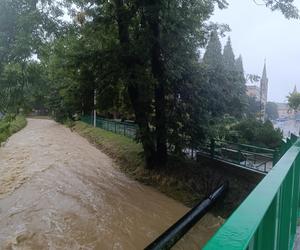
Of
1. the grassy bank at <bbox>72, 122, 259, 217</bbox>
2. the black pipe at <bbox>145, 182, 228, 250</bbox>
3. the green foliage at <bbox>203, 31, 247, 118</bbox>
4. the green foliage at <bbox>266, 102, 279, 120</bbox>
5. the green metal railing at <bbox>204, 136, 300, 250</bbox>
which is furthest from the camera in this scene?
the green foliage at <bbox>266, 102, 279, 120</bbox>

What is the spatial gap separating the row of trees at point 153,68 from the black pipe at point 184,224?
2.42 meters

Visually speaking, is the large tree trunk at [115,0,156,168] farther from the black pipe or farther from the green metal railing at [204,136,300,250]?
the green metal railing at [204,136,300,250]

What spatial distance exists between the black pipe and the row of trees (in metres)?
2.42

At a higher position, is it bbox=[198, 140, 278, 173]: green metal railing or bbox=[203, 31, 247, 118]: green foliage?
bbox=[203, 31, 247, 118]: green foliage

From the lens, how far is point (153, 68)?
12.0 metres

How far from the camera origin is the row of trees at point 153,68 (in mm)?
10984

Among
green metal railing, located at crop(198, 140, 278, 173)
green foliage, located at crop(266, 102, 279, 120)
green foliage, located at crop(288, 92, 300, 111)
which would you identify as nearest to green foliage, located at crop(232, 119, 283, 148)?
green metal railing, located at crop(198, 140, 278, 173)

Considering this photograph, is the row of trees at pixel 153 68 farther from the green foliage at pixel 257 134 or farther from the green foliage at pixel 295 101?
the green foliage at pixel 295 101

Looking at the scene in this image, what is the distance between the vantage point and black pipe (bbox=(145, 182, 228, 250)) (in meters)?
7.50

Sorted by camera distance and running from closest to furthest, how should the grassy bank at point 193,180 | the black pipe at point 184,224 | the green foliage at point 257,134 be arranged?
the black pipe at point 184,224, the grassy bank at point 193,180, the green foliage at point 257,134

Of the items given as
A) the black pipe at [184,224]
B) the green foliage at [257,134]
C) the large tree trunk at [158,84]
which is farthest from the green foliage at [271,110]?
the black pipe at [184,224]

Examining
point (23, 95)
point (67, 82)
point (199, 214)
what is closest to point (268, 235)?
point (23, 95)

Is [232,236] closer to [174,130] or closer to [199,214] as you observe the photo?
[199,214]

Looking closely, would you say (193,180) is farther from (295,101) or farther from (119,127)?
(295,101)
